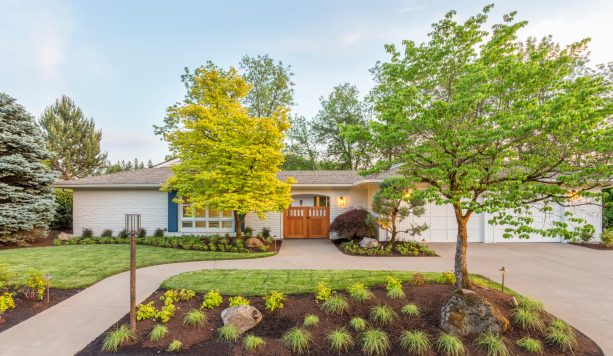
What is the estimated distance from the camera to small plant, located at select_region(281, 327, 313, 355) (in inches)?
124

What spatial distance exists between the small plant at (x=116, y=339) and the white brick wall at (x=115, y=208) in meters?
9.09

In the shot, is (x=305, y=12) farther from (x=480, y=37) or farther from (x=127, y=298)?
(x=127, y=298)

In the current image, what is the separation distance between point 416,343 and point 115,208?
43.2 ft

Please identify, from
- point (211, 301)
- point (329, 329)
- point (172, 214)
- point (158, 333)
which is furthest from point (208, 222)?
point (329, 329)

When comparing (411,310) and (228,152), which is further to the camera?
(228,152)

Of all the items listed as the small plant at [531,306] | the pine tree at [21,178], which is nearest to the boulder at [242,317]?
the small plant at [531,306]

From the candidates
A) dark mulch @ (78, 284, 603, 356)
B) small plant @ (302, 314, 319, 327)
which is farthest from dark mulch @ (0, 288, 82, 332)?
small plant @ (302, 314, 319, 327)

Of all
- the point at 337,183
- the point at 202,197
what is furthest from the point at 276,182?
the point at 337,183

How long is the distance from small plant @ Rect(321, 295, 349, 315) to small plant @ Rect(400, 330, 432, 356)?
3.02 feet

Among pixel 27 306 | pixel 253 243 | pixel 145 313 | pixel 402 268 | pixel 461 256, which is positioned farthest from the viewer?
pixel 253 243

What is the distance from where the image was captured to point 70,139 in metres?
22.1

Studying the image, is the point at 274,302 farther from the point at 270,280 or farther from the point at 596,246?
the point at 596,246

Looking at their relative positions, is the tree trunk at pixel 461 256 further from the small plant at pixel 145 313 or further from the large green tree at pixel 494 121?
the small plant at pixel 145 313

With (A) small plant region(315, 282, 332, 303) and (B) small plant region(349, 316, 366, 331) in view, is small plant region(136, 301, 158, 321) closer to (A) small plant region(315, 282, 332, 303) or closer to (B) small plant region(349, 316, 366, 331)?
(A) small plant region(315, 282, 332, 303)
